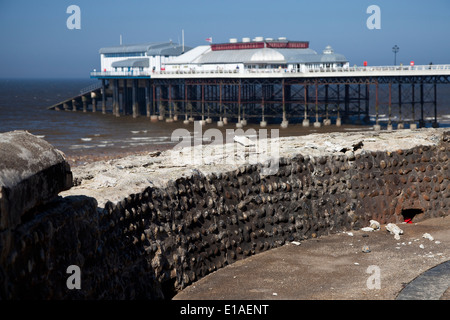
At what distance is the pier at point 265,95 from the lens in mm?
49594

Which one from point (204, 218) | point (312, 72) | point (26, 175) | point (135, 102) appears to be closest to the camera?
point (26, 175)

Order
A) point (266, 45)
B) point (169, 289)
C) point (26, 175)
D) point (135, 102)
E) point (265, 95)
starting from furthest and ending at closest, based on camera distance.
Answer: point (135, 102), point (266, 45), point (265, 95), point (169, 289), point (26, 175)

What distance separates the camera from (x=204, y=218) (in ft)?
36.1

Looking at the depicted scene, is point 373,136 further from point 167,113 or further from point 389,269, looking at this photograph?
point 167,113

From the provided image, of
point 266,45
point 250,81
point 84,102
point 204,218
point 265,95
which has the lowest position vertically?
point 204,218

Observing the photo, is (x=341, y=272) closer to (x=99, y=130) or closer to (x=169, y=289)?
(x=169, y=289)

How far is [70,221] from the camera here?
303 inches

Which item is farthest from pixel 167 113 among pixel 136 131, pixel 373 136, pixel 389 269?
pixel 389 269

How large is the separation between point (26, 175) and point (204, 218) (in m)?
4.62

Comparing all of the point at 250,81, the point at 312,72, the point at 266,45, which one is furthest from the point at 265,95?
the point at 312,72

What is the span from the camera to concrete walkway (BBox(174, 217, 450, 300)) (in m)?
9.47

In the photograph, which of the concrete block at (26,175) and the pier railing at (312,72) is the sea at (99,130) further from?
the concrete block at (26,175)

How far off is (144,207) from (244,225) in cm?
260

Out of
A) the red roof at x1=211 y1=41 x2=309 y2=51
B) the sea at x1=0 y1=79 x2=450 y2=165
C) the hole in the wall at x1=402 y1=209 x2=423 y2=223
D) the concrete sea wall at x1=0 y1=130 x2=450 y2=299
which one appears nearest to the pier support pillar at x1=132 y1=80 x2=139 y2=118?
the sea at x1=0 y1=79 x2=450 y2=165
